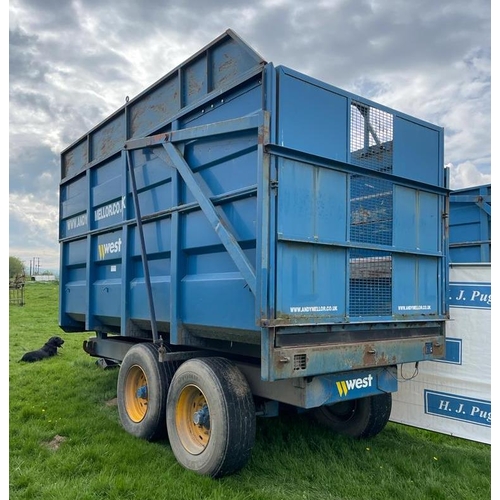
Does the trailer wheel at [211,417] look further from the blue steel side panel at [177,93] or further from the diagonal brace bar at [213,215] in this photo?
the blue steel side panel at [177,93]

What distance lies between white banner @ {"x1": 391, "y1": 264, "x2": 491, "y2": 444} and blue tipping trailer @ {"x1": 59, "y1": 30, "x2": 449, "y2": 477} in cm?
52

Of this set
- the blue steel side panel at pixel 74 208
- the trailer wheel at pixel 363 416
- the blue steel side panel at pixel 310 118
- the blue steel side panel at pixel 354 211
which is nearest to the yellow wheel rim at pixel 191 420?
the blue steel side panel at pixel 354 211

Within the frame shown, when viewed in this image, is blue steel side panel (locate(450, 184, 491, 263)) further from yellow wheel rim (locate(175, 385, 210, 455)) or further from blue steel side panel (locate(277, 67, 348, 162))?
yellow wheel rim (locate(175, 385, 210, 455))

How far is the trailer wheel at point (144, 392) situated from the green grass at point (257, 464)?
0.44 ft

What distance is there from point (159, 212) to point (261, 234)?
5.75 feet

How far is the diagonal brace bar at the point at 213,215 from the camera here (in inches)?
134

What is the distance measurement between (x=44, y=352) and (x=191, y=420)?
598 centimetres

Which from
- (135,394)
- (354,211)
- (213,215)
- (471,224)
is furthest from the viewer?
(471,224)

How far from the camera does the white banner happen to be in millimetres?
4746

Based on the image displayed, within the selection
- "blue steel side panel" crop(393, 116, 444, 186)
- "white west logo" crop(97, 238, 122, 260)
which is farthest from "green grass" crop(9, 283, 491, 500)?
"blue steel side panel" crop(393, 116, 444, 186)

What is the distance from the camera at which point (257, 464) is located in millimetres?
4055

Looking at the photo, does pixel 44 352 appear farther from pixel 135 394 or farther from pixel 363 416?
pixel 363 416

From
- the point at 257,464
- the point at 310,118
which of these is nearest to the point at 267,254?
the point at 310,118

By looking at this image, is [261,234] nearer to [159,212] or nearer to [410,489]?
[159,212]
